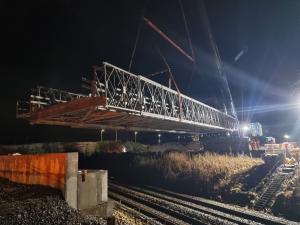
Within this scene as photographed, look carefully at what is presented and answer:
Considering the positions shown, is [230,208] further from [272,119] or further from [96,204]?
[272,119]

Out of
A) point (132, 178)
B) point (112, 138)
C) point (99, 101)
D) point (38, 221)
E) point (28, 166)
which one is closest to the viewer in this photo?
point (38, 221)

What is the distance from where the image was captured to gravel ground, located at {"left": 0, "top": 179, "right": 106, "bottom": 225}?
734 cm

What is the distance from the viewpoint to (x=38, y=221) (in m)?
7.41

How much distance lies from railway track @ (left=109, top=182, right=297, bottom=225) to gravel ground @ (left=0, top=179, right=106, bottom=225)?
4853 millimetres

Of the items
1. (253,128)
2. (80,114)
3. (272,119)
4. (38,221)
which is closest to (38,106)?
(80,114)

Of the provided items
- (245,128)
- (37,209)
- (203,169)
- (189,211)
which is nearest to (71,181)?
(37,209)

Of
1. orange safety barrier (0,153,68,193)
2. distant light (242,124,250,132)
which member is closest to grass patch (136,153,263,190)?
orange safety barrier (0,153,68,193)

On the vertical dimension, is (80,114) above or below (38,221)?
above

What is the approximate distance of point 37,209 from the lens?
7.97 metres

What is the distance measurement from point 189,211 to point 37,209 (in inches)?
301

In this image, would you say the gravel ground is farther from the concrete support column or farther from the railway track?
the railway track

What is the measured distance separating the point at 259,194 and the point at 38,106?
15.8 meters

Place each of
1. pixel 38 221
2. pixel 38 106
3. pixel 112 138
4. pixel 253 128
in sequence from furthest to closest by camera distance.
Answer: pixel 253 128
pixel 112 138
pixel 38 106
pixel 38 221

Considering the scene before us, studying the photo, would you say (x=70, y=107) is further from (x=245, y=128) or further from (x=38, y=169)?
(x=245, y=128)
